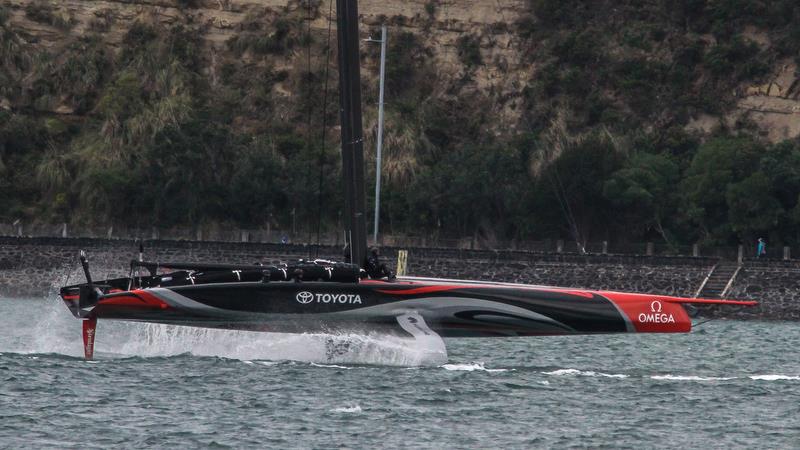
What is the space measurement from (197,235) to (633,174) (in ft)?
57.4

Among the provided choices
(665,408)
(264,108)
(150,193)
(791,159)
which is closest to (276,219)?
(150,193)

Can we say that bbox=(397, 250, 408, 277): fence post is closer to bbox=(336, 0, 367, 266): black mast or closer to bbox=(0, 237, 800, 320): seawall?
bbox=(0, 237, 800, 320): seawall

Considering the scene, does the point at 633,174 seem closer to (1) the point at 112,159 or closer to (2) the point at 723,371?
(1) the point at 112,159

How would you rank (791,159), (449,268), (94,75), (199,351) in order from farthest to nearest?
(94,75) < (791,159) < (449,268) < (199,351)

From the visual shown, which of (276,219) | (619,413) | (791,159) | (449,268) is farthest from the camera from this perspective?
(276,219)

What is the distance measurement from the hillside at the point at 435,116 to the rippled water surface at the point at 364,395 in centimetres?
2763

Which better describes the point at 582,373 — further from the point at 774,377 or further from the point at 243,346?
the point at 243,346

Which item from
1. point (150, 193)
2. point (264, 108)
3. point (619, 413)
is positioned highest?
point (264, 108)

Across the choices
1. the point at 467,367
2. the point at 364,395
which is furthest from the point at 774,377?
the point at 364,395

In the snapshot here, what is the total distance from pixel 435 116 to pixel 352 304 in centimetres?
4552

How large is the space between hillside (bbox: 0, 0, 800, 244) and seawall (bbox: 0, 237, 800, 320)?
5976mm

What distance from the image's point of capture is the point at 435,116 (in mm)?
69312

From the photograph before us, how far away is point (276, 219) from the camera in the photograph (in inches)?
2403

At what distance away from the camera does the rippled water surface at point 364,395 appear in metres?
18.5
